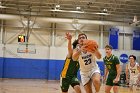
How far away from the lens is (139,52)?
2936cm

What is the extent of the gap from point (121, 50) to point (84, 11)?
5623 millimetres

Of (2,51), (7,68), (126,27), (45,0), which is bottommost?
(7,68)

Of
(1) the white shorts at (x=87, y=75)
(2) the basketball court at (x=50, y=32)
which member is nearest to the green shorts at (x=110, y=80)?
(1) the white shorts at (x=87, y=75)

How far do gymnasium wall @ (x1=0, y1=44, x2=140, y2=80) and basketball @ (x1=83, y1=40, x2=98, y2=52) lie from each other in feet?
70.9

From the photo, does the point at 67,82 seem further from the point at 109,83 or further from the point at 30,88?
the point at 30,88

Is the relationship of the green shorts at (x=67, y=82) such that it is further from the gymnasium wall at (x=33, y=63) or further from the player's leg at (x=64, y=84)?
the gymnasium wall at (x=33, y=63)

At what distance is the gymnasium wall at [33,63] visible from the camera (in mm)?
27453

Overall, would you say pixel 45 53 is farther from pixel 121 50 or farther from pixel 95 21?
pixel 121 50

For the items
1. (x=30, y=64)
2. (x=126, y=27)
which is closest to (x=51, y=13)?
(x=30, y=64)

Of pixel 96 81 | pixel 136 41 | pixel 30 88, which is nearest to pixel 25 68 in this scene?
pixel 136 41

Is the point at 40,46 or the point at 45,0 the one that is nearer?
the point at 45,0

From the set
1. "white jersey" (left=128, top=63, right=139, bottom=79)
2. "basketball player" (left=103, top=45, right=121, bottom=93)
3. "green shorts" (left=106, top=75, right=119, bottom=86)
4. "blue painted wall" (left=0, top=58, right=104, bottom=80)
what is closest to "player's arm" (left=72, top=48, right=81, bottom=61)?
"basketball player" (left=103, top=45, right=121, bottom=93)

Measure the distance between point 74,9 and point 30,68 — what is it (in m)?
7.23

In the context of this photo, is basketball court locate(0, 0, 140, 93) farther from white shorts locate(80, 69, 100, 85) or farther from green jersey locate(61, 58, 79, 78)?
white shorts locate(80, 69, 100, 85)
